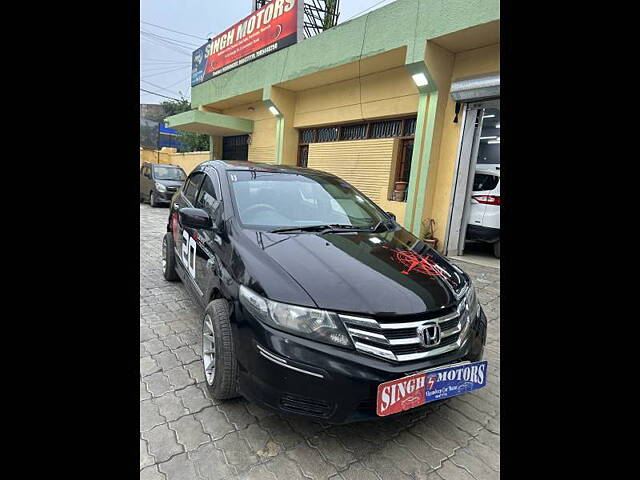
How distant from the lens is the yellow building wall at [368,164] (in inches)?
289

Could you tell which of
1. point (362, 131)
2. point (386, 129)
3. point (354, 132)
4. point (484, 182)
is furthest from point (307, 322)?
point (354, 132)

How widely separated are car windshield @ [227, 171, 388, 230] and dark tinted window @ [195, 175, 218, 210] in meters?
0.20

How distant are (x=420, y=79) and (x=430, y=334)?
18.1ft

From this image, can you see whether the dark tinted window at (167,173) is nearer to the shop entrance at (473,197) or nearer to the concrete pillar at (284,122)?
the concrete pillar at (284,122)

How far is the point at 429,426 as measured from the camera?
82.6 inches

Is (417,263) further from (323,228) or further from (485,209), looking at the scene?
(485,209)

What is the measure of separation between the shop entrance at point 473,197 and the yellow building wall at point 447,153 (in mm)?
118

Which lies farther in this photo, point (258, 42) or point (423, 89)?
point (258, 42)

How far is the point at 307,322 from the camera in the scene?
169 cm

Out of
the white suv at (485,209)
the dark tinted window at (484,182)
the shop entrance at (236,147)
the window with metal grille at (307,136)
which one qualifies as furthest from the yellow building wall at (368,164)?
the shop entrance at (236,147)

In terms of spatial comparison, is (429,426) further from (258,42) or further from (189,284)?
(258,42)
